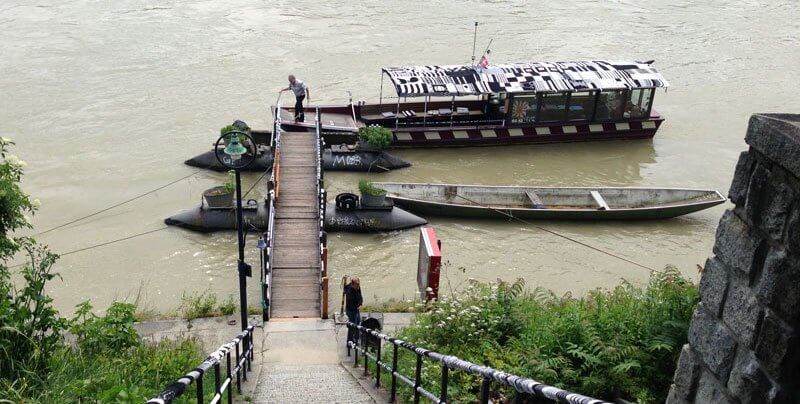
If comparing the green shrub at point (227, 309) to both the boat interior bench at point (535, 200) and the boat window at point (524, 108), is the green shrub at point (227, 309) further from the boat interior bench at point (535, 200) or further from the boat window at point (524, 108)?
the boat window at point (524, 108)

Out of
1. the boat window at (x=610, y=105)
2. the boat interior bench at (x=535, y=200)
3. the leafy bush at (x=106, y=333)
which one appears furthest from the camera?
the boat window at (x=610, y=105)

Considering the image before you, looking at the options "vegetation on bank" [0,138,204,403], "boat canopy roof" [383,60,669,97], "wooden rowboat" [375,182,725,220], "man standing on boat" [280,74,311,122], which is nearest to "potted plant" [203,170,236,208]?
"wooden rowboat" [375,182,725,220]

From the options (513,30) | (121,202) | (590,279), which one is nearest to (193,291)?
(121,202)

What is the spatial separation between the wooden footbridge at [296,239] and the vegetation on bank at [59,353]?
3.43 meters

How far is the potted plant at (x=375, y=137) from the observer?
24578 millimetres

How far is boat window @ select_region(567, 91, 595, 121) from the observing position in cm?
2769

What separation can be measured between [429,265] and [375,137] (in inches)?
408

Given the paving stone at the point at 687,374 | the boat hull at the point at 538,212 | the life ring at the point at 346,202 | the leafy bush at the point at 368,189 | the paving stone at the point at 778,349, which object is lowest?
the boat hull at the point at 538,212

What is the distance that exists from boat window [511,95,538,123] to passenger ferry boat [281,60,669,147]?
1.4 inches

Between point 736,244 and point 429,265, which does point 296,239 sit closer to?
point 429,265

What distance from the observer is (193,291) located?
18375mm

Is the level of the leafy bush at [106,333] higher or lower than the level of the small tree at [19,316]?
lower

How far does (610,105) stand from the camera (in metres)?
28.2

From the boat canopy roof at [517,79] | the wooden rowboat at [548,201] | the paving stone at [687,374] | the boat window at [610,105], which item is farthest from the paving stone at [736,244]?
the boat window at [610,105]
